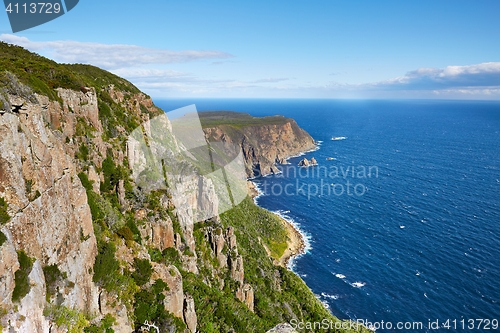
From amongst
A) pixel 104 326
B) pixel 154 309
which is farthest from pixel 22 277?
pixel 154 309

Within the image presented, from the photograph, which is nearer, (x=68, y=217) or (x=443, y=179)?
(x=68, y=217)

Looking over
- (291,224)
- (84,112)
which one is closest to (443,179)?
(291,224)

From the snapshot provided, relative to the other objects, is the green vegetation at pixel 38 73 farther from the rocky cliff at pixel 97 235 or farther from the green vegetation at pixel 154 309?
the green vegetation at pixel 154 309

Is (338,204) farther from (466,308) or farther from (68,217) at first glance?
(68,217)

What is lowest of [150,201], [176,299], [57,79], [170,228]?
[176,299]

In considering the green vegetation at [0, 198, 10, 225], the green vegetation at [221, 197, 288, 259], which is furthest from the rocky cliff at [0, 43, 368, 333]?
the green vegetation at [221, 197, 288, 259]
